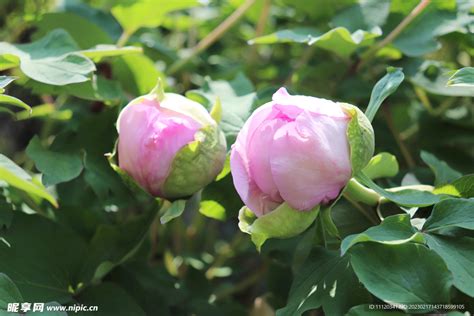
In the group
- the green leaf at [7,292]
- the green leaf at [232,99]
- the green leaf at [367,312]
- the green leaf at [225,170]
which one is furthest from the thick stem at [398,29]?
the green leaf at [7,292]

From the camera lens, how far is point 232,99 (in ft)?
2.19

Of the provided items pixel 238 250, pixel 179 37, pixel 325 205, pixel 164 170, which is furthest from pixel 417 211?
pixel 179 37

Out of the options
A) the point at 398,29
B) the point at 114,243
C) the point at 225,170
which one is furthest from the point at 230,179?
the point at 398,29

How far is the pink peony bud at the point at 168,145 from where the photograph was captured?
20.4 inches

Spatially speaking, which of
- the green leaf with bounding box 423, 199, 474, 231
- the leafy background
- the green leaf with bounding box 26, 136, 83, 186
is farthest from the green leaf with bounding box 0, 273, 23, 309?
the green leaf with bounding box 423, 199, 474, 231

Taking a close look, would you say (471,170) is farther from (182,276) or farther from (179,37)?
(179,37)

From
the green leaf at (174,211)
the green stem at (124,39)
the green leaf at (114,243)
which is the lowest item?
the green leaf at (114,243)

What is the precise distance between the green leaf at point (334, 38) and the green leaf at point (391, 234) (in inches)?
9.2

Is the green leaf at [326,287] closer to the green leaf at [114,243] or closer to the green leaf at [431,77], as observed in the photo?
the green leaf at [114,243]

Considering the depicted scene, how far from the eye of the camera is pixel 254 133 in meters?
0.47

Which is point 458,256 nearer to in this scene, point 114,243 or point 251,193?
point 251,193

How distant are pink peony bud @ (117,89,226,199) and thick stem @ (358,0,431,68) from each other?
10.9 inches

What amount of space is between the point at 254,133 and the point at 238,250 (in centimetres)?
42

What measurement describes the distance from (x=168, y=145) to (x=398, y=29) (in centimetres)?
34
